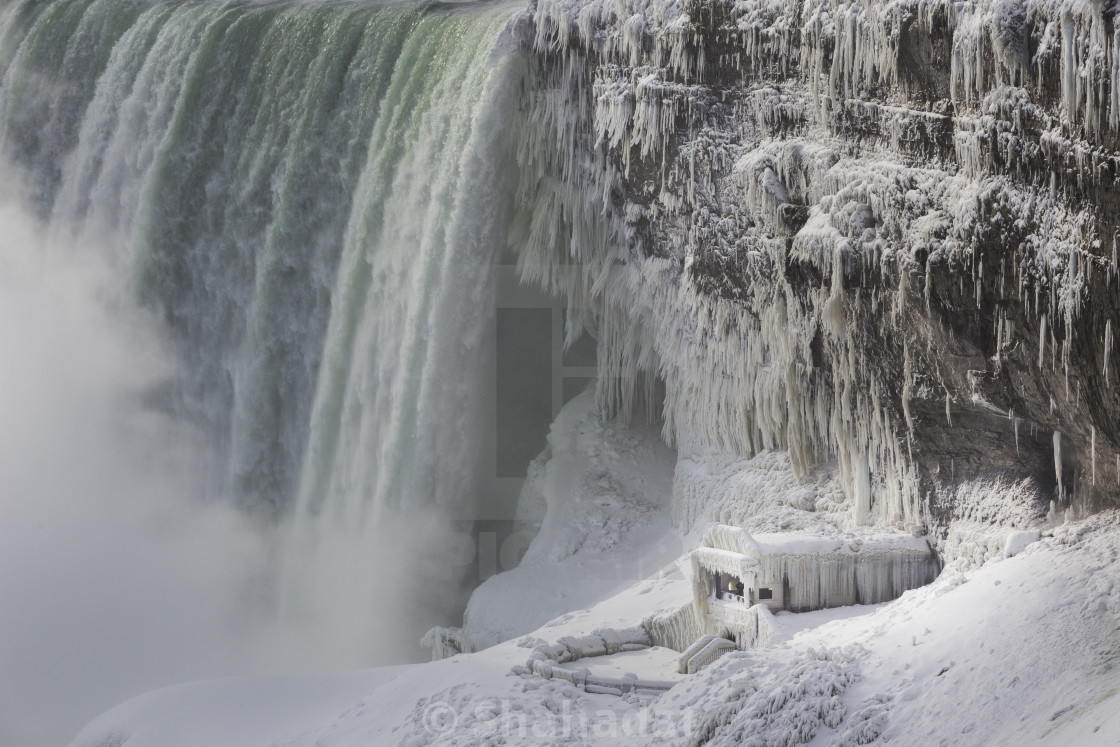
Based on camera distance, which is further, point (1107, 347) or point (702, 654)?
point (702, 654)

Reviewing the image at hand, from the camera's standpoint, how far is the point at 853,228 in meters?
11.5

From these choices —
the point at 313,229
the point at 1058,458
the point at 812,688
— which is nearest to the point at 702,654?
the point at 812,688

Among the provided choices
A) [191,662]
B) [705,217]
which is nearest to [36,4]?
[191,662]

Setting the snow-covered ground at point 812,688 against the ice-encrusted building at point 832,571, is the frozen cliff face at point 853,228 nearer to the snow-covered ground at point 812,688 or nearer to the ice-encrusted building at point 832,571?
the ice-encrusted building at point 832,571

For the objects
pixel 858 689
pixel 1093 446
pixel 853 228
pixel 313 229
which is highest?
pixel 313 229

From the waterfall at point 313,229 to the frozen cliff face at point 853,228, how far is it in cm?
131

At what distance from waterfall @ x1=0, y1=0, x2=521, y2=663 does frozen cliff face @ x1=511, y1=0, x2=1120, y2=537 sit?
131 cm

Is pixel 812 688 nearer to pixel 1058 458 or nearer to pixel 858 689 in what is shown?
pixel 858 689

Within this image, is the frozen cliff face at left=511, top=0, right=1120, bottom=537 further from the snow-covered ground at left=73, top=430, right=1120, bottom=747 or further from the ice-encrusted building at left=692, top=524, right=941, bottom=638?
the snow-covered ground at left=73, top=430, right=1120, bottom=747

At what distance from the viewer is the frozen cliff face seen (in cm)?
930

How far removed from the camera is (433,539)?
1731 centimetres

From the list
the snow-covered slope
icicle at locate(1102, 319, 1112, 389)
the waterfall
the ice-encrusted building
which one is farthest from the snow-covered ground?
the waterfall

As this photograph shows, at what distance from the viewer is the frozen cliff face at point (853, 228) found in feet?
30.5

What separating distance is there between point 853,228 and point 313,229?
908 centimetres
